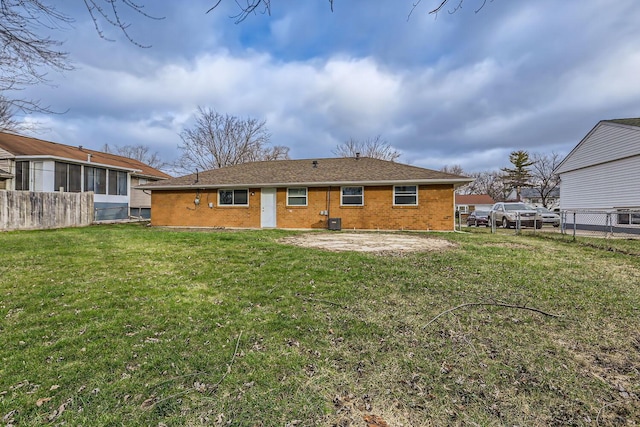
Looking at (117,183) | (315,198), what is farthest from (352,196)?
(117,183)

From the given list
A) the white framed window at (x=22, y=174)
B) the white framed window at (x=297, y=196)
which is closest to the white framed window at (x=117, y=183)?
the white framed window at (x=22, y=174)

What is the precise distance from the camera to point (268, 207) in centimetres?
1554

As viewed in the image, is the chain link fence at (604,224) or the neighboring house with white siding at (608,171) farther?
the neighboring house with white siding at (608,171)

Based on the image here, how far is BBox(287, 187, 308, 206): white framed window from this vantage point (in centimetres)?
1520

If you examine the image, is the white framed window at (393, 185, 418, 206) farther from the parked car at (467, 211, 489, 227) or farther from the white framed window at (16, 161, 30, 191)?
the white framed window at (16, 161, 30, 191)

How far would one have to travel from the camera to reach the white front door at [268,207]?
15.5 m

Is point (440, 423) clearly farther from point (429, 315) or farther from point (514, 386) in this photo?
point (429, 315)

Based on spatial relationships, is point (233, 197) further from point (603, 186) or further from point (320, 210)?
point (603, 186)

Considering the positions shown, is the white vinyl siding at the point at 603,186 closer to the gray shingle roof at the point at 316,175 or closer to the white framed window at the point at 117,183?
the gray shingle roof at the point at 316,175

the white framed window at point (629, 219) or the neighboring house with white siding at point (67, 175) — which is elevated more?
the neighboring house with white siding at point (67, 175)

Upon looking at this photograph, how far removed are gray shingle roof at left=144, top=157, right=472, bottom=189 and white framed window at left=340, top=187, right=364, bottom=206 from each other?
0.52 metres

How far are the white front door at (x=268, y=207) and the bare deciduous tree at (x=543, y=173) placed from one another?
4258 cm

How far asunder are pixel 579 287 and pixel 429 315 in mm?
2837

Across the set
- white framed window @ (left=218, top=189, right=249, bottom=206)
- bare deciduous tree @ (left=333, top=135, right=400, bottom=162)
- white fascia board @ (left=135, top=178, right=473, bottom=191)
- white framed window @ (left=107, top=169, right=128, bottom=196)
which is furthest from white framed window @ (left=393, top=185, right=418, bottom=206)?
bare deciduous tree @ (left=333, top=135, right=400, bottom=162)
